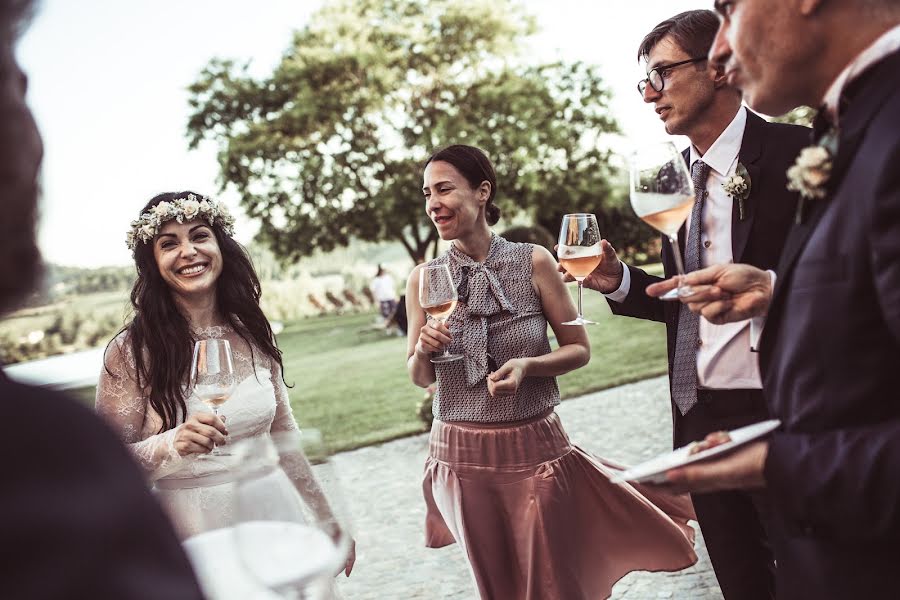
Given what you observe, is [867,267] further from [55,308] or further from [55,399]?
[55,308]

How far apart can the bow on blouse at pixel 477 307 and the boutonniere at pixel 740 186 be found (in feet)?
3.85

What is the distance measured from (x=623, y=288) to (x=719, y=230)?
488mm

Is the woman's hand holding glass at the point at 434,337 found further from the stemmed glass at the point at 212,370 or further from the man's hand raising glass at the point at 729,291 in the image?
the man's hand raising glass at the point at 729,291

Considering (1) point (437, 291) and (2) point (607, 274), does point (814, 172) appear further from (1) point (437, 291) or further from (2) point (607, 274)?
(1) point (437, 291)

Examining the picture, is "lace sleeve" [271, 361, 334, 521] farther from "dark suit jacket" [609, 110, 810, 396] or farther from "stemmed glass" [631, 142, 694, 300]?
"dark suit jacket" [609, 110, 810, 396]

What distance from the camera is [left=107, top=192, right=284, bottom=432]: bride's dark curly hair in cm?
333

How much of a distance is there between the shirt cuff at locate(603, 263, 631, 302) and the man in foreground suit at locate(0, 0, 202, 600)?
2776 mm

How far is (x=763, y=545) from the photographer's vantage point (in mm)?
3053

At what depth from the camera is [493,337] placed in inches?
139

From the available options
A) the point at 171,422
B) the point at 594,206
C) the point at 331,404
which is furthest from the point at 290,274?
→ the point at 171,422

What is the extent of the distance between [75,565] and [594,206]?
2236cm

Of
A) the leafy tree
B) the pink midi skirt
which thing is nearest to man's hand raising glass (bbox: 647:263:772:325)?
the pink midi skirt

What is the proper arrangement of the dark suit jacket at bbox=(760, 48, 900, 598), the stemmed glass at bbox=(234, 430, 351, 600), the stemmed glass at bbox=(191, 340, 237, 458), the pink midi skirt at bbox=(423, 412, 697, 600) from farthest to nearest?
the pink midi skirt at bbox=(423, 412, 697, 600) < the stemmed glass at bbox=(191, 340, 237, 458) < the dark suit jacket at bbox=(760, 48, 900, 598) < the stemmed glass at bbox=(234, 430, 351, 600)

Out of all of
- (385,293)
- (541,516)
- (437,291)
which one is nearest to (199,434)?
(437,291)
